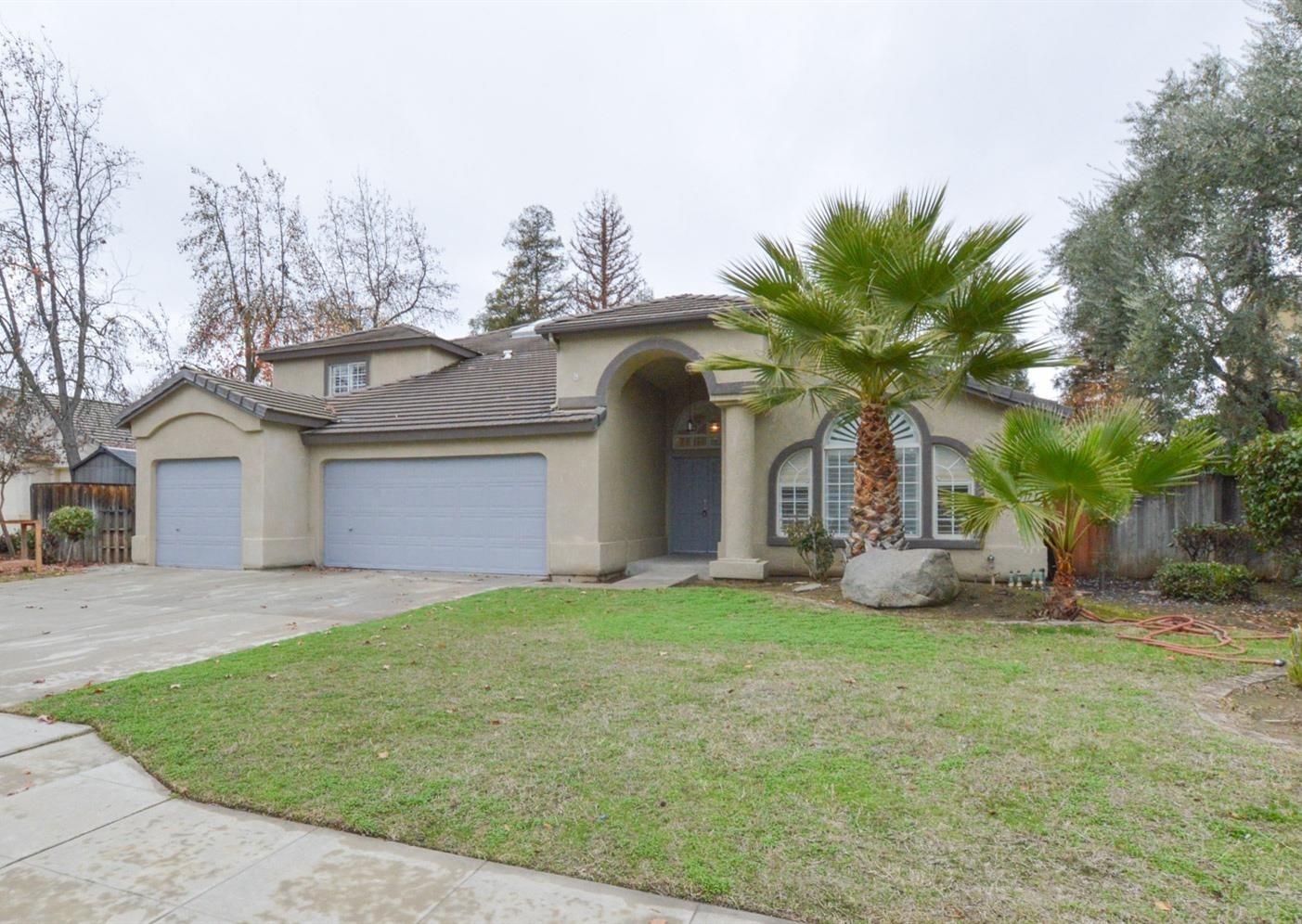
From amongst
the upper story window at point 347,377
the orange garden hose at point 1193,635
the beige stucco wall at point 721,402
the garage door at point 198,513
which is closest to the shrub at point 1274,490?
the orange garden hose at point 1193,635

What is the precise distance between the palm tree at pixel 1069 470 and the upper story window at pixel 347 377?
1523 cm

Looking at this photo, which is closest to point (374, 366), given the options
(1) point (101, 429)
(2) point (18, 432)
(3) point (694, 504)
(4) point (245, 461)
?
(4) point (245, 461)

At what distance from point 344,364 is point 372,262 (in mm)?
12911

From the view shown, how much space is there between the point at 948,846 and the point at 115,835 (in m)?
3.79

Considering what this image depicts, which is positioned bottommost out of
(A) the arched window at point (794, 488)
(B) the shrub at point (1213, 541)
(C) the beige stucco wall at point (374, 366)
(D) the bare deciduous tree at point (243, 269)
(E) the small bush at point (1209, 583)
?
(E) the small bush at point (1209, 583)

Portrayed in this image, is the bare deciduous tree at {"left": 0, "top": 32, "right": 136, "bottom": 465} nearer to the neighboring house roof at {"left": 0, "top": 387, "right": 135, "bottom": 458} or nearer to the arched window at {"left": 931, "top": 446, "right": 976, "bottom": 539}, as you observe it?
the neighboring house roof at {"left": 0, "top": 387, "right": 135, "bottom": 458}

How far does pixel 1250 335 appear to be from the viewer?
37.8 ft

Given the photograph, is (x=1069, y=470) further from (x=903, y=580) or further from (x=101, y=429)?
(x=101, y=429)

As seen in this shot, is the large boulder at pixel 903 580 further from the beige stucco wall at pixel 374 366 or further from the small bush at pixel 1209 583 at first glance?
the beige stucco wall at pixel 374 366

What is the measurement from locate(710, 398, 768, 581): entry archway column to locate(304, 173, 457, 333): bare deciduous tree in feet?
70.9

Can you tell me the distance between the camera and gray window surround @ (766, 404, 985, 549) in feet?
37.7

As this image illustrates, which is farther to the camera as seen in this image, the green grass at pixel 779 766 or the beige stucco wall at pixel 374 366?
the beige stucco wall at pixel 374 366

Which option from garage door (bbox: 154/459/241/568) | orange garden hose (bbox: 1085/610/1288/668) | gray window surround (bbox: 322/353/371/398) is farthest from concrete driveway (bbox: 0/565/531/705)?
orange garden hose (bbox: 1085/610/1288/668)

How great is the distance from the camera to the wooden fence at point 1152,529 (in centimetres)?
1121
